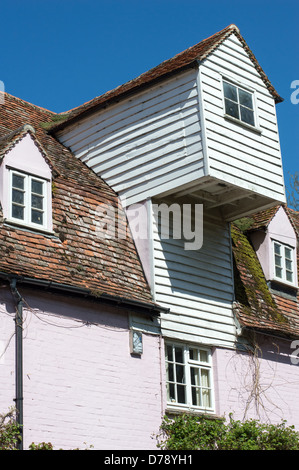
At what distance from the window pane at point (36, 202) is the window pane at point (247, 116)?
524 cm

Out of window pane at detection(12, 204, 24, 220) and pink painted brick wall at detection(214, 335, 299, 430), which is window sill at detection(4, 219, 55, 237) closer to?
window pane at detection(12, 204, 24, 220)

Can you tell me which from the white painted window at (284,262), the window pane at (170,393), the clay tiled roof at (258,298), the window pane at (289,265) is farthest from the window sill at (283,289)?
the window pane at (170,393)

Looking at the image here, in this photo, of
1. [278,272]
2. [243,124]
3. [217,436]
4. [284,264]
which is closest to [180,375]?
[217,436]

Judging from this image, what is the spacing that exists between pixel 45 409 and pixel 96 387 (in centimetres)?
131

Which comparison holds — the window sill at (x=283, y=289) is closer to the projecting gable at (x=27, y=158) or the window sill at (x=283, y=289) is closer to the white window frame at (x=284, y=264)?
the white window frame at (x=284, y=264)

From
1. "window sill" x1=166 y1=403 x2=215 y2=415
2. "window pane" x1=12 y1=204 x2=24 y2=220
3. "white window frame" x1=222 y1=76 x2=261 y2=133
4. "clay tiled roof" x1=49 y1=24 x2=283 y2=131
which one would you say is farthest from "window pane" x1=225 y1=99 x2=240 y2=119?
"window sill" x1=166 y1=403 x2=215 y2=415

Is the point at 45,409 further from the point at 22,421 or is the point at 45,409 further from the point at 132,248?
the point at 132,248

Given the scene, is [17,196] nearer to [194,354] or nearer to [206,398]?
[194,354]

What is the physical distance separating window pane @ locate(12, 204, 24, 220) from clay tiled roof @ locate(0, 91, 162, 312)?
0.90ft

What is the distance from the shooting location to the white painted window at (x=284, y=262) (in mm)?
20797

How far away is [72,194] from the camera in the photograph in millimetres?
17188

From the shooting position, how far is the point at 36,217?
1570 cm

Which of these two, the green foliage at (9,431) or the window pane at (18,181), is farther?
the window pane at (18,181)

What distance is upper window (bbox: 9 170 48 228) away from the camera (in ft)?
50.4
